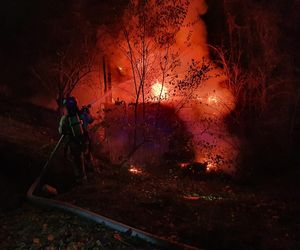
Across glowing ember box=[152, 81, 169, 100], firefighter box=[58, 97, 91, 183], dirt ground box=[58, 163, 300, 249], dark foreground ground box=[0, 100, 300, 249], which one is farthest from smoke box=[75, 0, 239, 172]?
firefighter box=[58, 97, 91, 183]

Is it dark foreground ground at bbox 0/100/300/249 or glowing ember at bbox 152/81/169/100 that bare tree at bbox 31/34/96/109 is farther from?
dark foreground ground at bbox 0/100/300/249

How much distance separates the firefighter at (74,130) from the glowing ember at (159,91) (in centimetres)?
610

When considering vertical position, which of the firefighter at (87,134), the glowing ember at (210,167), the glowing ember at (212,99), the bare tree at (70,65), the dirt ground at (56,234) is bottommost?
the dirt ground at (56,234)

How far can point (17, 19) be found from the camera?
19016 mm

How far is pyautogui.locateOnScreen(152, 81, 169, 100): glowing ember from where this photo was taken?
14882 millimetres

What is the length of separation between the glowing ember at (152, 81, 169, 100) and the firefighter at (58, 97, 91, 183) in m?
6.10

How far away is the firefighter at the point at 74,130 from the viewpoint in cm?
852

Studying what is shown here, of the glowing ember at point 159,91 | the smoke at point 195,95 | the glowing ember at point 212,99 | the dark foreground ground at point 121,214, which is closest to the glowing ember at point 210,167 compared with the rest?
the smoke at point 195,95

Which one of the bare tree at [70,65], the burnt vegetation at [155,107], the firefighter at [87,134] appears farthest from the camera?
the bare tree at [70,65]

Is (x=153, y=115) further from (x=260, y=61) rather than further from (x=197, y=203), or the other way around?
(x=197, y=203)

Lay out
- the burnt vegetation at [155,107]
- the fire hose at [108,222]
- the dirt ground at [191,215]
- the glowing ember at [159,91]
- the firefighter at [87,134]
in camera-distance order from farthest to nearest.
Answer: the glowing ember at [159,91] → the burnt vegetation at [155,107] → the firefighter at [87,134] → the dirt ground at [191,215] → the fire hose at [108,222]

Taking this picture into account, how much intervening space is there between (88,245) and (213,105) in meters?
11.9

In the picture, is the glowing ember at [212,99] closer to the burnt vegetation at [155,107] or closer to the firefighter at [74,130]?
the burnt vegetation at [155,107]

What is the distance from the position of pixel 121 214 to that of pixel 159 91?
8.47 m
